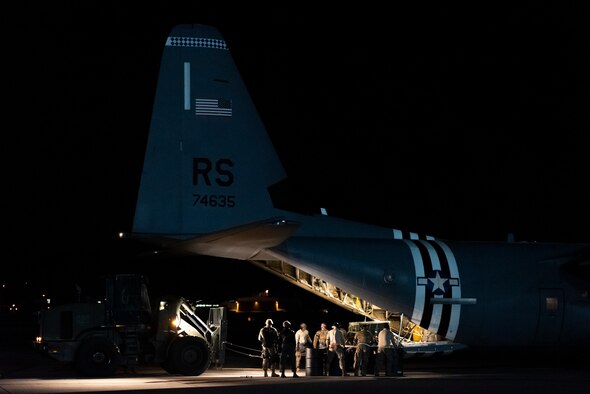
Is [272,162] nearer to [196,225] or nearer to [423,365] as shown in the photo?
[196,225]

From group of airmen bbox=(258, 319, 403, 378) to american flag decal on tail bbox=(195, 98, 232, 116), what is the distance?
14.5 ft

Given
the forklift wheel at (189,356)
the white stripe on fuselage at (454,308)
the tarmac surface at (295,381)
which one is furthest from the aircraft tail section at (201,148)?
the white stripe on fuselage at (454,308)

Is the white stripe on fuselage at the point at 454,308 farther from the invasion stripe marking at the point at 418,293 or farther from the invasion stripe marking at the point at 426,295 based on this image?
the invasion stripe marking at the point at 418,293

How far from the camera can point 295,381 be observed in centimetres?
1620

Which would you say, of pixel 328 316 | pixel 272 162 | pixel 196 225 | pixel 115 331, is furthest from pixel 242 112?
pixel 328 316

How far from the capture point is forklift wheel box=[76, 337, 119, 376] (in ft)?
57.8

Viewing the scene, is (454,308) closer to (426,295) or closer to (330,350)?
(426,295)

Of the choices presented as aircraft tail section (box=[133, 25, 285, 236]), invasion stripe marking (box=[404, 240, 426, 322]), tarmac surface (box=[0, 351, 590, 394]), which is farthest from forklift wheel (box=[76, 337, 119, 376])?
invasion stripe marking (box=[404, 240, 426, 322])

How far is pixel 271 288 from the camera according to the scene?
20.0 m

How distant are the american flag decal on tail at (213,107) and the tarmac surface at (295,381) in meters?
5.33

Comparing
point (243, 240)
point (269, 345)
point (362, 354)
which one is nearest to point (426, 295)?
point (362, 354)

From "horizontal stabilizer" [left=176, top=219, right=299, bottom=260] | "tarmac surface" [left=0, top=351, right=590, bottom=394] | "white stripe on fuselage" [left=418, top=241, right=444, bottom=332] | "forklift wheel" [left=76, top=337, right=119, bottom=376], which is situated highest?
"horizontal stabilizer" [left=176, top=219, right=299, bottom=260]

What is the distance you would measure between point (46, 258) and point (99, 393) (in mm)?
23641

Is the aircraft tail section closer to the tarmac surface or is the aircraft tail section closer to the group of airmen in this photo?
the group of airmen
